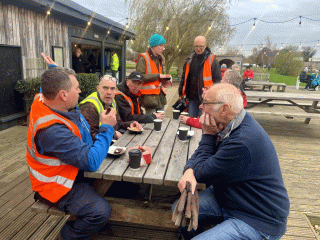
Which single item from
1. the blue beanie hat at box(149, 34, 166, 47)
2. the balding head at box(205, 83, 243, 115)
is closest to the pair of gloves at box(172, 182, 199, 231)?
the balding head at box(205, 83, 243, 115)

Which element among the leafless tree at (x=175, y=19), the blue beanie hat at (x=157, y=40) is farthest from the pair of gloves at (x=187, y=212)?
the leafless tree at (x=175, y=19)

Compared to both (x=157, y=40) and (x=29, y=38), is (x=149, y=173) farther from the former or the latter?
(x=29, y=38)

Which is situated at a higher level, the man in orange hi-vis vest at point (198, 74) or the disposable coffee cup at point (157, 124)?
the man in orange hi-vis vest at point (198, 74)

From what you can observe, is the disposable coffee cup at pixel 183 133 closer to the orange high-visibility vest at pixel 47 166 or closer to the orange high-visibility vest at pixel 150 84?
the orange high-visibility vest at pixel 47 166

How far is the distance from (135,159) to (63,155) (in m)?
0.51

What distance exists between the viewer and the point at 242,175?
1.55 m

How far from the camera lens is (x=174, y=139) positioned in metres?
2.69

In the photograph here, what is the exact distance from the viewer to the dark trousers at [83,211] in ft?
6.12

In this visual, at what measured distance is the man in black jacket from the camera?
10.7ft

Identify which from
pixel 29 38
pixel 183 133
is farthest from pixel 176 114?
pixel 29 38

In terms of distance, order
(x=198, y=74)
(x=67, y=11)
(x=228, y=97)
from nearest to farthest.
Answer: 1. (x=228, y=97)
2. (x=198, y=74)
3. (x=67, y=11)

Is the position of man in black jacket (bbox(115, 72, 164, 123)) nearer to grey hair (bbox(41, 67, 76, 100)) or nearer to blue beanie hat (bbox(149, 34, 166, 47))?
blue beanie hat (bbox(149, 34, 166, 47))

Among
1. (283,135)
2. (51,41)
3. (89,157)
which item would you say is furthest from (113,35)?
(89,157)

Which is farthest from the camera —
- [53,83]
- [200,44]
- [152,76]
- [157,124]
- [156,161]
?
[200,44]
